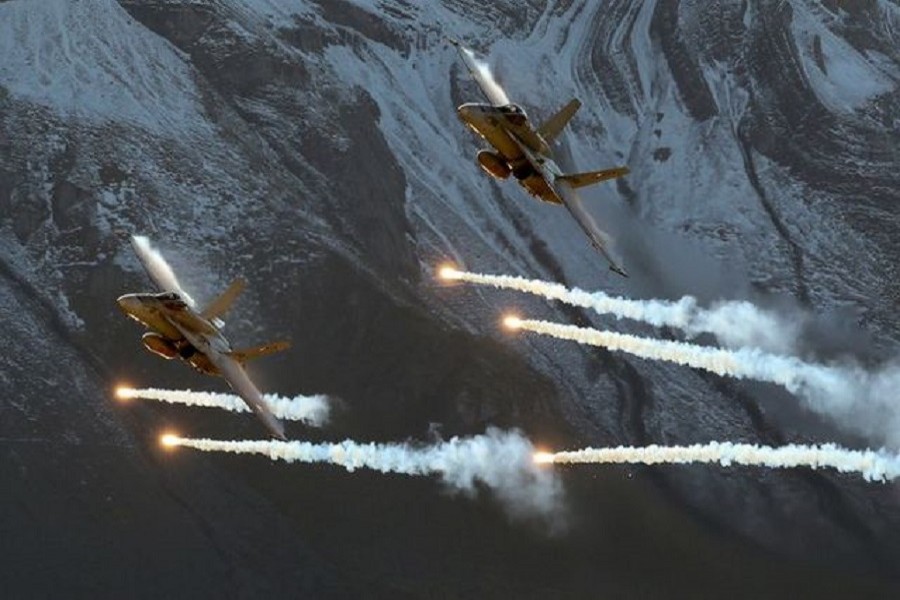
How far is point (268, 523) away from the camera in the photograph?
173 meters

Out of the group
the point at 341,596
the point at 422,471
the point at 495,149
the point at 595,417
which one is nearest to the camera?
the point at 495,149

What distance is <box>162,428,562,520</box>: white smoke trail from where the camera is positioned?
170 meters

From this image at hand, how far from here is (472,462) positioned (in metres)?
186

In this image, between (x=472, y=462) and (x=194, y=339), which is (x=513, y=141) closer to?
(x=194, y=339)

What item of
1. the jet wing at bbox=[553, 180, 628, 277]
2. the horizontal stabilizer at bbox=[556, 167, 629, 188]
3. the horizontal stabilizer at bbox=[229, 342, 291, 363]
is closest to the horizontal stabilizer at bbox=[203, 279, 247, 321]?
the horizontal stabilizer at bbox=[229, 342, 291, 363]

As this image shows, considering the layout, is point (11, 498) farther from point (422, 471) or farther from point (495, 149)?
point (495, 149)

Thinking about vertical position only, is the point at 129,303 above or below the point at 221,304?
below

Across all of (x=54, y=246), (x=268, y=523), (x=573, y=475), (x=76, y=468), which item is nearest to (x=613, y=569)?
(x=573, y=475)

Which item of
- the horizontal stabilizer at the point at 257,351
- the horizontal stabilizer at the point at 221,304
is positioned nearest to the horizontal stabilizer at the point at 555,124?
the horizontal stabilizer at the point at 257,351

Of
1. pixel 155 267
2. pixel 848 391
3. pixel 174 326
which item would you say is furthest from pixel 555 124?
pixel 848 391

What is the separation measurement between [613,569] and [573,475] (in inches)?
488

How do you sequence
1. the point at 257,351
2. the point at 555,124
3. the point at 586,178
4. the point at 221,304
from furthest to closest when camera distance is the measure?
the point at 221,304 → the point at 257,351 → the point at 555,124 → the point at 586,178

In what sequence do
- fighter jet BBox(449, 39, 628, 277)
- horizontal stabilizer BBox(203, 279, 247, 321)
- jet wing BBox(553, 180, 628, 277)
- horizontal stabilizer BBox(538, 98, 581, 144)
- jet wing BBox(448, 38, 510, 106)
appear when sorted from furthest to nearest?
1. jet wing BBox(448, 38, 510, 106)
2. horizontal stabilizer BBox(203, 279, 247, 321)
3. horizontal stabilizer BBox(538, 98, 581, 144)
4. fighter jet BBox(449, 39, 628, 277)
5. jet wing BBox(553, 180, 628, 277)

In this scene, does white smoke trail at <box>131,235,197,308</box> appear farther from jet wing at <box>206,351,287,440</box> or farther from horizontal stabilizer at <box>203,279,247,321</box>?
jet wing at <box>206,351,287,440</box>
